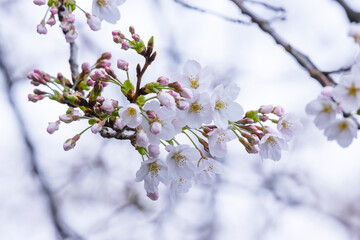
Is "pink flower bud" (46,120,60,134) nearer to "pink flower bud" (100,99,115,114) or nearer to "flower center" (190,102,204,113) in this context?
"pink flower bud" (100,99,115,114)

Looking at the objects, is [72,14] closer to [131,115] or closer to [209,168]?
[131,115]

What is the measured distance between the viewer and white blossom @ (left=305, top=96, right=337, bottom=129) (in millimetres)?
1131

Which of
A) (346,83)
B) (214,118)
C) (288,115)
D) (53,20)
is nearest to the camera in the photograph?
(346,83)

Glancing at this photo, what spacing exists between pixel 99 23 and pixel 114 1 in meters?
0.12

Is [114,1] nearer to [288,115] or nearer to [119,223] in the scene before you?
[288,115]

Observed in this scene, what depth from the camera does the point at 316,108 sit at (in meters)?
1.17

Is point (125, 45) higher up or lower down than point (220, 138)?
higher up

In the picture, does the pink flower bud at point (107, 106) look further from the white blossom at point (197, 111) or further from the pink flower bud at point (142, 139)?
the white blossom at point (197, 111)

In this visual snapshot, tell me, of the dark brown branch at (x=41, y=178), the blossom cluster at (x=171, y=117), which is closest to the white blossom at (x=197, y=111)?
the blossom cluster at (x=171, y=117)

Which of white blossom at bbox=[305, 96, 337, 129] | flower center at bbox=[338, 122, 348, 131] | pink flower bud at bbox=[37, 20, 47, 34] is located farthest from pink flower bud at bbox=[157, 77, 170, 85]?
pink flower bud at bbox=[37, 20, 47, 34]

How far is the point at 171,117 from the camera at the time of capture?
1258mm

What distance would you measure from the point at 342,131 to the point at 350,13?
457mm

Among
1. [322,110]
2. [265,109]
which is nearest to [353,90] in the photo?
[322,110]

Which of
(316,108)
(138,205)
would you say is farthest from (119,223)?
(316,108)
